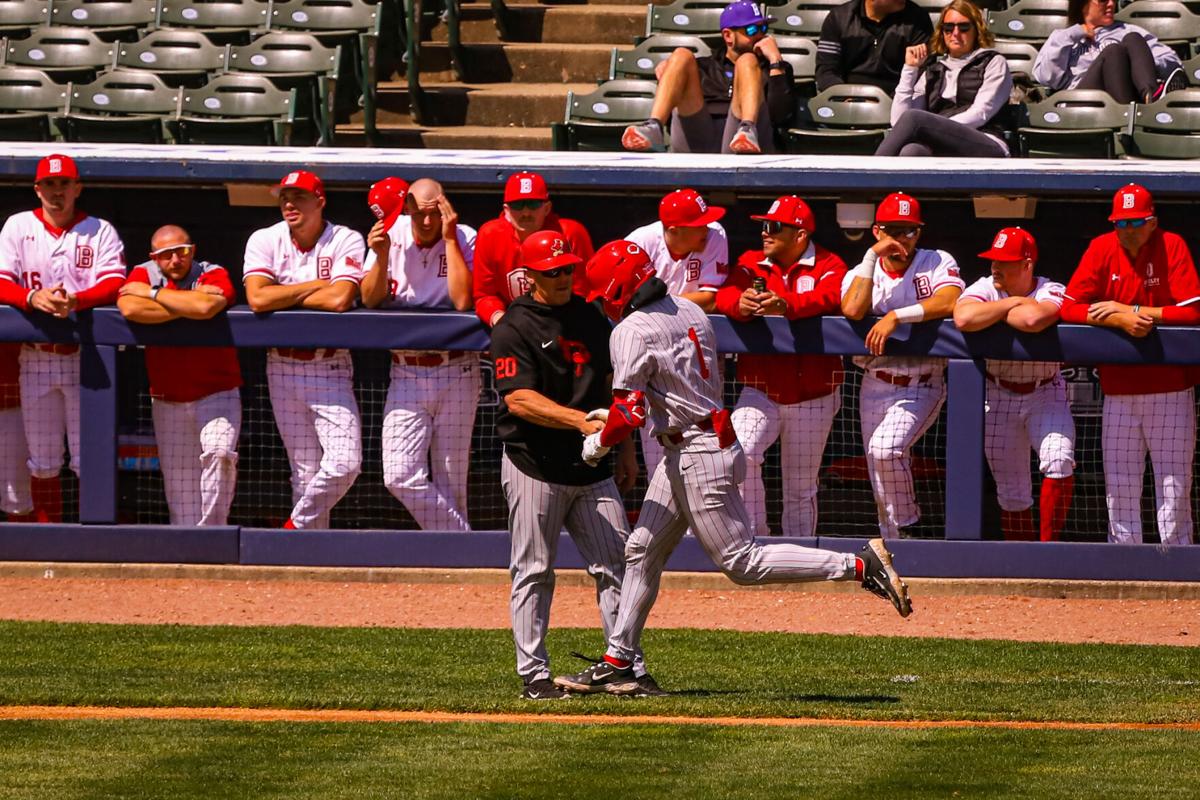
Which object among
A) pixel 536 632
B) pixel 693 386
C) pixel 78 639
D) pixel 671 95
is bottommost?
pixel 78 639

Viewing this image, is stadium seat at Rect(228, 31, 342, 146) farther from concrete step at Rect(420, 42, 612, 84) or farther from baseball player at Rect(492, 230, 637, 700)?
baseball player at Rect(492, 230, 637, 700)

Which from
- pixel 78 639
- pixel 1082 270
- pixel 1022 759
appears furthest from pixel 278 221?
pixel 1022 759

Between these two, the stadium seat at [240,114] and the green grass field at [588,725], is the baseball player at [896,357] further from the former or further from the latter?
the stadium seat at [240,114]

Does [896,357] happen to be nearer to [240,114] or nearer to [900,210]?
[900,210]

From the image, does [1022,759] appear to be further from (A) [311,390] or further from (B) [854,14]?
(B) [854,14]

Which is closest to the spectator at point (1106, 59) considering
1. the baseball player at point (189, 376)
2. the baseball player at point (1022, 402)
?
the baseball player at point (1022, 402)

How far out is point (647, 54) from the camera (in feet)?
40.8

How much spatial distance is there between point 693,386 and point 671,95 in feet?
14.0

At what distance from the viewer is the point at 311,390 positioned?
373 inches

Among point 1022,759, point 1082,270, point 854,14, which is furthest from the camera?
point 854,14

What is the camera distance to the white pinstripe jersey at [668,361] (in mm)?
6621

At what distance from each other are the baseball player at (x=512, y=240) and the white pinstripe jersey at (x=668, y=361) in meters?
2.20

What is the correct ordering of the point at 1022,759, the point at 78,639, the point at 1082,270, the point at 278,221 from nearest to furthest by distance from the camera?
the point at 1022,759
the point at 78,639
the point at 1082,270
the point at 278,221

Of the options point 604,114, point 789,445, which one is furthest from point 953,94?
point 789,445
